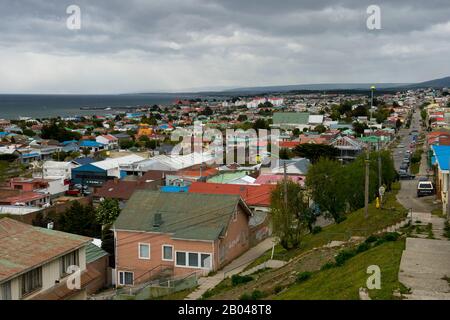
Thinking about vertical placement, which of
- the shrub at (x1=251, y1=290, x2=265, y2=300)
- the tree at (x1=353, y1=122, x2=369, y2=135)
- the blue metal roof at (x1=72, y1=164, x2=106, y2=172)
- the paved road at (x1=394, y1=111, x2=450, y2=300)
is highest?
the tree at (x1=353, y1=122, x2=369, y2=135)

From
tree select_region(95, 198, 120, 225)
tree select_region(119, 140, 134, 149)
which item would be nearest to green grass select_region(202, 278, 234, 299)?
tree select_region(95, 198, 120, 225)

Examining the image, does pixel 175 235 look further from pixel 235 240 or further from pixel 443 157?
pixel 443 157


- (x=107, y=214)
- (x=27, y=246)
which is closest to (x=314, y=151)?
(x=107, y=214)

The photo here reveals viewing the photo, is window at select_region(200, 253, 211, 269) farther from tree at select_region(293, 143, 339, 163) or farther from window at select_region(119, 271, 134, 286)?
tree at select_region(293, 143, 339, 163)

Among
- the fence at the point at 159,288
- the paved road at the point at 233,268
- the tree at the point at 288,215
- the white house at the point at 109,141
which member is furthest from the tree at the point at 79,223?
the white house at the point at 109,141
